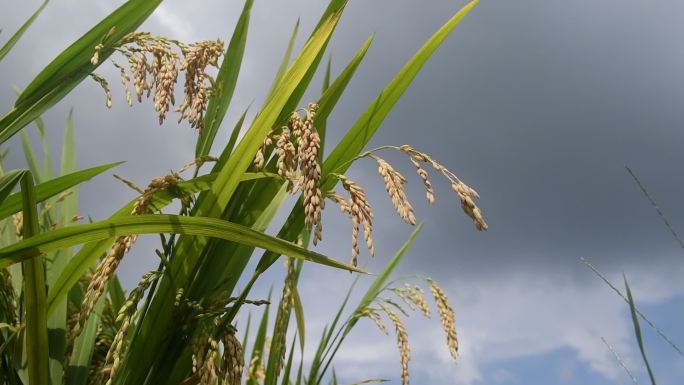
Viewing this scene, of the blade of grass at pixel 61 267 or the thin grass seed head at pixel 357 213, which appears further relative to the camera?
the blade of grass at pixel 61 267

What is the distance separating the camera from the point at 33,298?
132 cm

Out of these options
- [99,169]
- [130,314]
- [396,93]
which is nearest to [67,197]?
[99,169]

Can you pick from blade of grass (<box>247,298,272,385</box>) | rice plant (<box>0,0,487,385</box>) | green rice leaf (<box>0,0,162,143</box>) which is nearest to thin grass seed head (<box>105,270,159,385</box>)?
rice plant (<box>0,0,487,385</box>)

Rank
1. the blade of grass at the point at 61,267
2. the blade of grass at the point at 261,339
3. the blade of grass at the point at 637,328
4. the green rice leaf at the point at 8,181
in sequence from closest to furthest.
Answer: the blade of grass at the point at 637,328
the green rice leaf at the point at 8,181
the blade of grass at the point at 61,267
the blade of grass at the point at 261,339

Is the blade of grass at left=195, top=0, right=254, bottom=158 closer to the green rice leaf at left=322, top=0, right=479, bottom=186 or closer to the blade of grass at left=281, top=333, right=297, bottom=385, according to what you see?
the green rice leaf at left=322, top=0, right=479, bottom=186

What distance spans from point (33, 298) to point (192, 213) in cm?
34

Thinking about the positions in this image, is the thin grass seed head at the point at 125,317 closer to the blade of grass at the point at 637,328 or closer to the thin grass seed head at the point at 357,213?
the thin grass seed head at the point at 357,213

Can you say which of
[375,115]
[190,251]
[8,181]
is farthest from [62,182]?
[375,115]

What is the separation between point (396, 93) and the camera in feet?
5.18

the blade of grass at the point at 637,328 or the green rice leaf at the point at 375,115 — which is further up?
the green rice leaf at the point at 375,115

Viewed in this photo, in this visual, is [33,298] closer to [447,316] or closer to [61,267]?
[61,267]

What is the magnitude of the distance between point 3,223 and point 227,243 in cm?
99

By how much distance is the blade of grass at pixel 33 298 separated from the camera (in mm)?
1302

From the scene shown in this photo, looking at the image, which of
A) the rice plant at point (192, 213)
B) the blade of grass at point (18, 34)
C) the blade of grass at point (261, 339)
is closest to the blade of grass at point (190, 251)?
the rice plant at point (192, 213)
